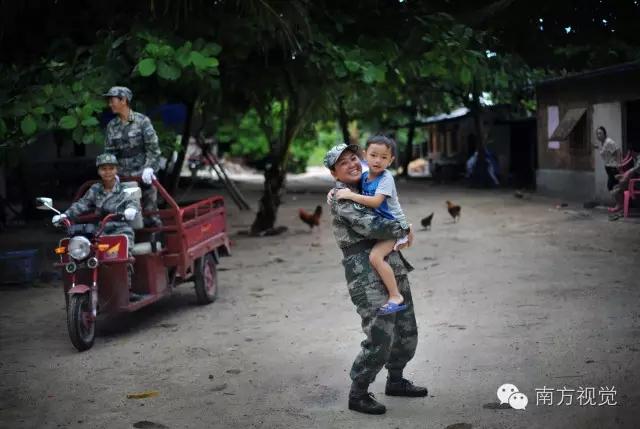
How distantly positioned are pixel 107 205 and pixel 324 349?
2677 mm

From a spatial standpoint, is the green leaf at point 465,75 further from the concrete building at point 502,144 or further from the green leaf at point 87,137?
the concrete building at point 502,144

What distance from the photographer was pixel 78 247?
7328mm

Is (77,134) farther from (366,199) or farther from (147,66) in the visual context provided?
(366,199)

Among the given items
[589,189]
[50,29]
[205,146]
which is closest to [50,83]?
[50,29]

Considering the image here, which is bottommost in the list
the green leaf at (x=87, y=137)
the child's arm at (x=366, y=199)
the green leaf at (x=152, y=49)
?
the child's arm at (x=366, y=199)

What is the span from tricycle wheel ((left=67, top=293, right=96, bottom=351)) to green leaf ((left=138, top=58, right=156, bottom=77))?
296 cm

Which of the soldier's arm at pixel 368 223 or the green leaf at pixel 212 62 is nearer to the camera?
the soldier's arm at pixel 368 223

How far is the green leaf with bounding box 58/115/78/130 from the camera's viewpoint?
30.2 feet

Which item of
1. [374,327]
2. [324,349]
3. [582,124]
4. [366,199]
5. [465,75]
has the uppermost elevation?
[465,75]

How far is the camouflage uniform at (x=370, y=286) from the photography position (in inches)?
197

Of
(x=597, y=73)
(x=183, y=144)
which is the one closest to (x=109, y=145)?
(x=183, y=144)

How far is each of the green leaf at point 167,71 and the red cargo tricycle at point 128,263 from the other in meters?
1.34

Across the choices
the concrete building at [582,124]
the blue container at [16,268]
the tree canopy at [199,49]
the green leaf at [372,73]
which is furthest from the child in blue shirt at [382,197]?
the concrete building at [582,124]

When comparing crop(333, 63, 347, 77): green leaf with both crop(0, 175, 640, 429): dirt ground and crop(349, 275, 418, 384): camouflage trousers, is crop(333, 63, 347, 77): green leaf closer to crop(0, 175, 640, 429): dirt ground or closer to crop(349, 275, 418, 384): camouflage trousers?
crop(0, 175, 640, 429): dirt ground
